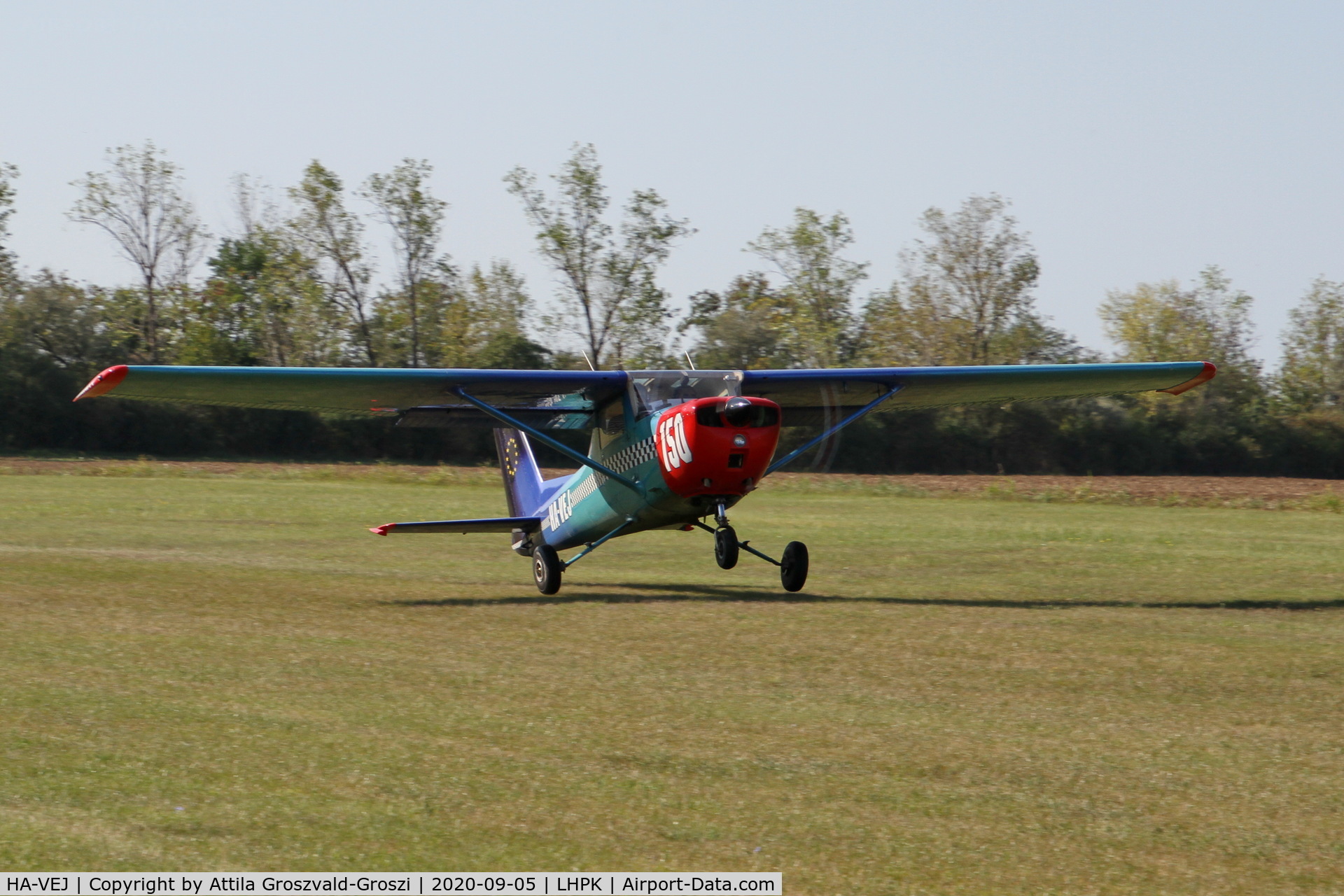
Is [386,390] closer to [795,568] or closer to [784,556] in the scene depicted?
[784,556]

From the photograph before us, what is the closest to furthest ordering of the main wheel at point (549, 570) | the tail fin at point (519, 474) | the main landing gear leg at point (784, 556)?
1. the main landing gear leg at point (784, 556)
2. the main wheel at point (549, 570)
3. the tail fin at point (519, 474)

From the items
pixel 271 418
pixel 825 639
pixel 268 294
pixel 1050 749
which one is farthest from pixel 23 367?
pixel 1050 749

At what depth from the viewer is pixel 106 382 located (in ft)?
40.5

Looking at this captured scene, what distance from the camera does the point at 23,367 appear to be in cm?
4772

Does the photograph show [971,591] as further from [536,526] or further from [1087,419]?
[1087,419]

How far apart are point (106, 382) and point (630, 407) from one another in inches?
204

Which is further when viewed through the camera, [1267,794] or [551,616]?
[551,616]

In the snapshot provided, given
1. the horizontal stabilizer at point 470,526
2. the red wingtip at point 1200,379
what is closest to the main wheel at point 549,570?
the horizontal stabilizer at point 470,526

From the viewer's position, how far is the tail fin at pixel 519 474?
1664 centimetres

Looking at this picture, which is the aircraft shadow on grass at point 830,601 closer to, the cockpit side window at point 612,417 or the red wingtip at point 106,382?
A: the cockpit side window at point 612,417

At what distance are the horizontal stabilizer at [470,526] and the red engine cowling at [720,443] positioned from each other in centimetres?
313

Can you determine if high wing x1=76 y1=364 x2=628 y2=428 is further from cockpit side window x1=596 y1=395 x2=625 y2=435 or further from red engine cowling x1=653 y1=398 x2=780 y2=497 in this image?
red engine cowling x1=653 y1=398 x2=780 y2=497

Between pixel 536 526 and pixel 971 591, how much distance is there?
5.27 m

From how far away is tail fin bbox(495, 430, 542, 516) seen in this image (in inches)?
655
